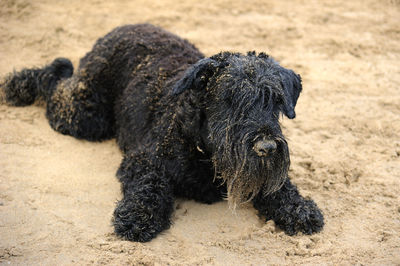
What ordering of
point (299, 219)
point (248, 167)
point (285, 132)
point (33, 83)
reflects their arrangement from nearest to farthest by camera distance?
point (248, 167)
point (299, 219)
point (285, 132)
point (33, 83)

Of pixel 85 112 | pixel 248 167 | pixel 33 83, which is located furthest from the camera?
pixel 33 83

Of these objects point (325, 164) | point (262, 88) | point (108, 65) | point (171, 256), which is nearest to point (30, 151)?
point (108, 65)

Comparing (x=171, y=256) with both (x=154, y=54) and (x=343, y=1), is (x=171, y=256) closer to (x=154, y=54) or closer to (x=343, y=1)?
(x=154, y=54)

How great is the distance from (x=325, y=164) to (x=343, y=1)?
17.0ft

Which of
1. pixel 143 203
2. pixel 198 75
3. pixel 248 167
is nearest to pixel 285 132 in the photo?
pixel 198 75

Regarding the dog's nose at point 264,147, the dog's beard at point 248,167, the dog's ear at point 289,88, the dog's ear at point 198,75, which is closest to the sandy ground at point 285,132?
the dog's beard at point 248,167

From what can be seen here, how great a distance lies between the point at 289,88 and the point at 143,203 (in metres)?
1.72

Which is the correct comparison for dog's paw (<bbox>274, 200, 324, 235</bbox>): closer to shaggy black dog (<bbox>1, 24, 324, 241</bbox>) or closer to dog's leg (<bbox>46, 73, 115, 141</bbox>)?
shaggy black dog (<bbox>1, 24, 324, 241</bbox>)

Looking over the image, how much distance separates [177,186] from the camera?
4.44 m

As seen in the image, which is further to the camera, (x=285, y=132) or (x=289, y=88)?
(x=285, y=132)

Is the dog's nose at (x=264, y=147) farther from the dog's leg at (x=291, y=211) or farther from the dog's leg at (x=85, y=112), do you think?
the dog's leg at (x=85, y=112)

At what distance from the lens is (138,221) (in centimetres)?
407

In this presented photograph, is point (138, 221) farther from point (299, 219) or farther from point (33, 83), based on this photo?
point (33, 83)

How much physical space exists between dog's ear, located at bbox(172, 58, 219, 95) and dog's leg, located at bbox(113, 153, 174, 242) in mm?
914
